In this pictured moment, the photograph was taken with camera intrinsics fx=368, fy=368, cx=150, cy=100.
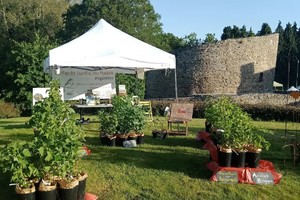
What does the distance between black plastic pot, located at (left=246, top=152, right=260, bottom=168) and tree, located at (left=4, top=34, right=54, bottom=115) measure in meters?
12.6

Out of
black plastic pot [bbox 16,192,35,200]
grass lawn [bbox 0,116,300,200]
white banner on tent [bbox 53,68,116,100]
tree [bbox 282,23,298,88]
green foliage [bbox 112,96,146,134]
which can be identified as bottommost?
grass lawn [bbox 0,116,300,200]

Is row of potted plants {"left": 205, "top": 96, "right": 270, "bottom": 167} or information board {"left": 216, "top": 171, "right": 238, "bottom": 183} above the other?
row of potted plants {"left": 205, "top": 96, "right": 270, "bottom": 167}

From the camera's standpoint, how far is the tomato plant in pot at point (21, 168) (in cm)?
345

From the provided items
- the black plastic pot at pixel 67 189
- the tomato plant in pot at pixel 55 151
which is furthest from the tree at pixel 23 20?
the black plastic pot at pixel 67 189

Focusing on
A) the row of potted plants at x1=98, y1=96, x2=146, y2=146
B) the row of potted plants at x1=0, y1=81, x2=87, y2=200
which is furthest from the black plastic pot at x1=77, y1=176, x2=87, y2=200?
the row of potted plants at x1=98, y1=96, x2=146, y2=146

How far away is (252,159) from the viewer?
484cm

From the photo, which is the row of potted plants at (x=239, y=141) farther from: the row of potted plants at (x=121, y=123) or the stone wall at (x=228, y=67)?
the stone wall at (x=228, y=67)

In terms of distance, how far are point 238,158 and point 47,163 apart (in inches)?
97.1

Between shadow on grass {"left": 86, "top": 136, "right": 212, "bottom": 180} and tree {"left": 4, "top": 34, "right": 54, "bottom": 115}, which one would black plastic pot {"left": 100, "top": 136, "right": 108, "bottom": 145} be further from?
tree {"left": 4, "top": 34, "right": 54, "bottom": 115}

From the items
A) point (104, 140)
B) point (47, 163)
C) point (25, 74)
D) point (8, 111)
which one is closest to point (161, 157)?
point (104, 140)

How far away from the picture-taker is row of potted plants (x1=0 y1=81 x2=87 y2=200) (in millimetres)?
3482

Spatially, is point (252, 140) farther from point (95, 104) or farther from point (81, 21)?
point (81, 21)

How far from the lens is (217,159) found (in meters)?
5.02

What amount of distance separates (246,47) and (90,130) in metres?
19.0
